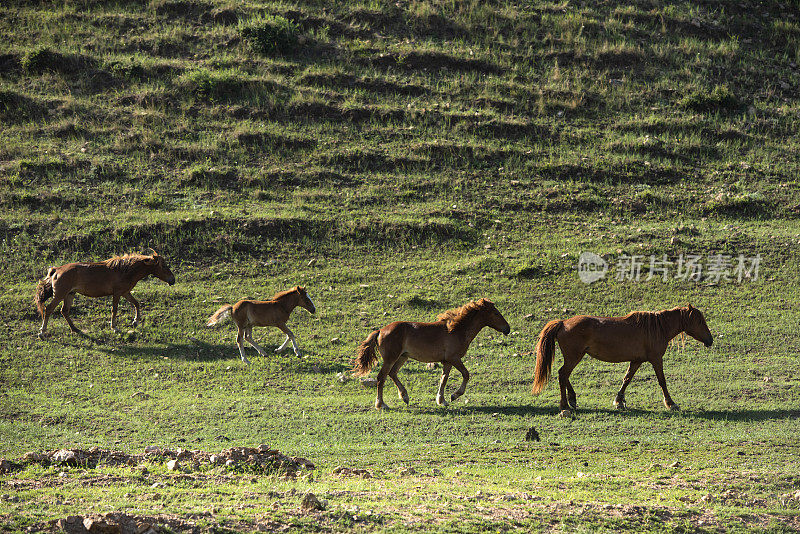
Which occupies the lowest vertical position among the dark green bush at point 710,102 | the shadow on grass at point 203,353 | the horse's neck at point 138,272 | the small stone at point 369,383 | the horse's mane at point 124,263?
the shadow on grass at point 203,353

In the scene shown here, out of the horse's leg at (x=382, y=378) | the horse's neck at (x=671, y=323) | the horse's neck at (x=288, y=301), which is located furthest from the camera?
the horse's neck at (x=288, y=301)

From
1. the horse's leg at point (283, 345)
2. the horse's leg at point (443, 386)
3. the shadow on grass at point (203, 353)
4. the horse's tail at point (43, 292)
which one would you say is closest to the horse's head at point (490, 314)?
the horse's leg at point (443, 386)

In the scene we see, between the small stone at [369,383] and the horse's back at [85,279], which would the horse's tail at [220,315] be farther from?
the small stone at [369,383]

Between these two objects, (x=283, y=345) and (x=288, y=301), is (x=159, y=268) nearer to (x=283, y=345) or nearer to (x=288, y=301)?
(x=288, y=301)

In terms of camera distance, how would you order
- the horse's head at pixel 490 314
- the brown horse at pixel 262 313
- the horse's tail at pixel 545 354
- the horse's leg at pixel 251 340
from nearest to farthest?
the horse's tail at pixel 545 354
the horse's head at pixel 490 314
the brown horse at pixel 262 313
the horse's leg at pixel 251 340

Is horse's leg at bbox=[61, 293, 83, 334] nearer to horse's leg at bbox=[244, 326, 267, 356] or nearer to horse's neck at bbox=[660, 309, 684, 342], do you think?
horse's leg at bbox=[244, 326, 267, 356]

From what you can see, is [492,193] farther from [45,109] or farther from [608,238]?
[45,109]

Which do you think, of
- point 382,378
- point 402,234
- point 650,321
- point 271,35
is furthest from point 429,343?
point 271,35

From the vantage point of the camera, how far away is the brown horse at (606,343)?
1420cm

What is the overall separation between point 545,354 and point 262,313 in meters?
6.56

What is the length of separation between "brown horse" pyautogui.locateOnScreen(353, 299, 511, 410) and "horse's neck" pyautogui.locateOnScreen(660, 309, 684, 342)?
121 inches

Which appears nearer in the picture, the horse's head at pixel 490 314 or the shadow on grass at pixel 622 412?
the shadow on grass at pixel 622 412

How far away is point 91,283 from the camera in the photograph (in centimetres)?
1895

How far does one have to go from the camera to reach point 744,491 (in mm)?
10039
